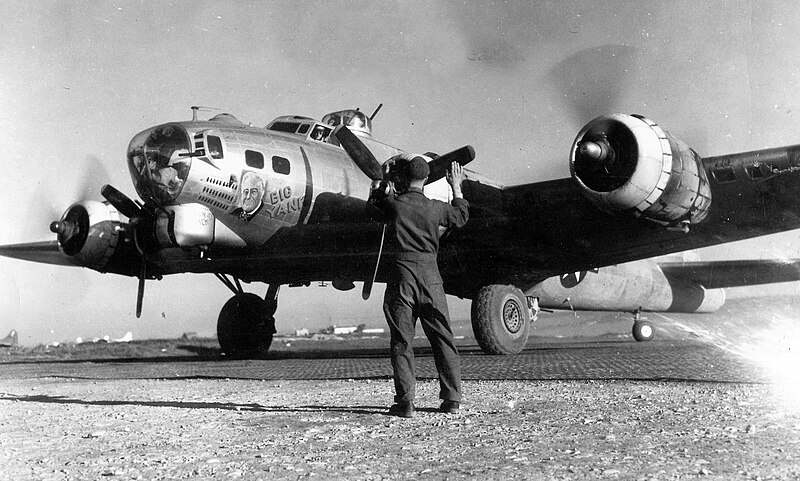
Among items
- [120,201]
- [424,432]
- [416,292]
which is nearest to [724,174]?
[416,292]

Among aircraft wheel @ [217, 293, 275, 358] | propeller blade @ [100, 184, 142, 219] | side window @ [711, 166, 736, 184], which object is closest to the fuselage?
propeller blade @ [100, 184, 142, 219]

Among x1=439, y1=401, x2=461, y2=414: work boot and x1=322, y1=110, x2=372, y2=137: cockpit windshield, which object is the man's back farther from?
x1=322, y1=110, x2=372, y2=137: cockpit windshield

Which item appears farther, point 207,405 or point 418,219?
point 207,405

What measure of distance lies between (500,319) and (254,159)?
4.23m

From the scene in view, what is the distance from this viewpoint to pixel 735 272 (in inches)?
806

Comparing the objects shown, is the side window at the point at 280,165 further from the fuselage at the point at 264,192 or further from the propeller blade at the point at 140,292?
the propeller blade at the point at 140,292

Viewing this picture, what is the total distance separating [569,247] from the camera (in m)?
11.0

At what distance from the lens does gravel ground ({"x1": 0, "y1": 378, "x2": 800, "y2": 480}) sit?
2.70m

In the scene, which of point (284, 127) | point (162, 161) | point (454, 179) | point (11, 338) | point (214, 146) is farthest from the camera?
point (11, 338)

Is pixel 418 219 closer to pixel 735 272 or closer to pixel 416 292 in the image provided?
pixel 416 292

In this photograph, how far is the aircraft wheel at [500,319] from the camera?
396 inches

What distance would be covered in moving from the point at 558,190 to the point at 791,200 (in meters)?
3.10

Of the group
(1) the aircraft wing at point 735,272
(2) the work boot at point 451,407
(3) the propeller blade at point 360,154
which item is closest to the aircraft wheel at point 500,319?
(3) the propeller blade at point 360,154

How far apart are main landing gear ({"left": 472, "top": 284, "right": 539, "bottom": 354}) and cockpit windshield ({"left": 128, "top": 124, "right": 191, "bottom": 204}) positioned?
456 centimetres
